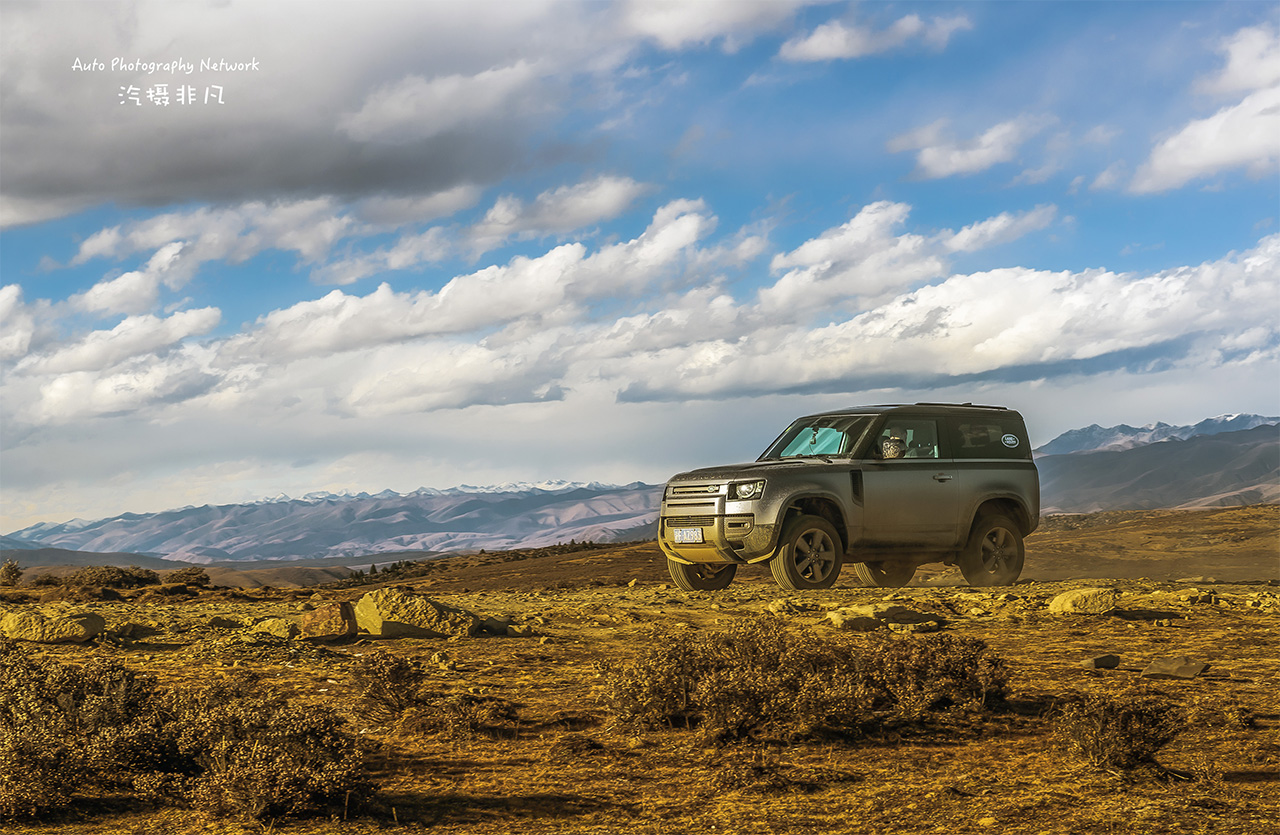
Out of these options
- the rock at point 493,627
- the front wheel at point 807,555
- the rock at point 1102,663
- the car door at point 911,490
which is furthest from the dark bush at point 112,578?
the rock at point 1102,663

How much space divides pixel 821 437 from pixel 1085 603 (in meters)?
4.01

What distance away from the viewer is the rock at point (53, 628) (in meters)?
10.8

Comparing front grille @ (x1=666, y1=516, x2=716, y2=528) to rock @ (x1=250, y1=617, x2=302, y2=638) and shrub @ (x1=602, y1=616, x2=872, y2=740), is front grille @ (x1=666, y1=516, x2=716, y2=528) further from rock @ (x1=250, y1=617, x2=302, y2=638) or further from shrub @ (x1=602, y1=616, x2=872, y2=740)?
shrub @ (x1=602, y1=616, x2=872, y2=740)

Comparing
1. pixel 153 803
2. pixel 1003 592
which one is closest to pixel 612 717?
pixel 153 803

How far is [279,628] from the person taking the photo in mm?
11148

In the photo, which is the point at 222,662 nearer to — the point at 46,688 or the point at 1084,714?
the point at 46,688

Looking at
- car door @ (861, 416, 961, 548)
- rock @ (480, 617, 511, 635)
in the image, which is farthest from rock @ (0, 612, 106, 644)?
car door @ (861, 416, 961, 548)

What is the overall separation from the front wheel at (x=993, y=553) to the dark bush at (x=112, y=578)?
59.4ft

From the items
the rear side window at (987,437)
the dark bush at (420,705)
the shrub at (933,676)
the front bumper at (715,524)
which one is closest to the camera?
the dark bush at (420,705)

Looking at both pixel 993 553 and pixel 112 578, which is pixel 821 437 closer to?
pixel 993 553

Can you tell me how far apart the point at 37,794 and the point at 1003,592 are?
1186 centimetres

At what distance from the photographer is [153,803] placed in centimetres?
574

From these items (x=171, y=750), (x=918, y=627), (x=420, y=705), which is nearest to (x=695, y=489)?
(x=918, y=627)

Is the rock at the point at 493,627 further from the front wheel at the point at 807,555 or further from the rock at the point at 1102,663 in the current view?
the rock at the point at 1102,663
